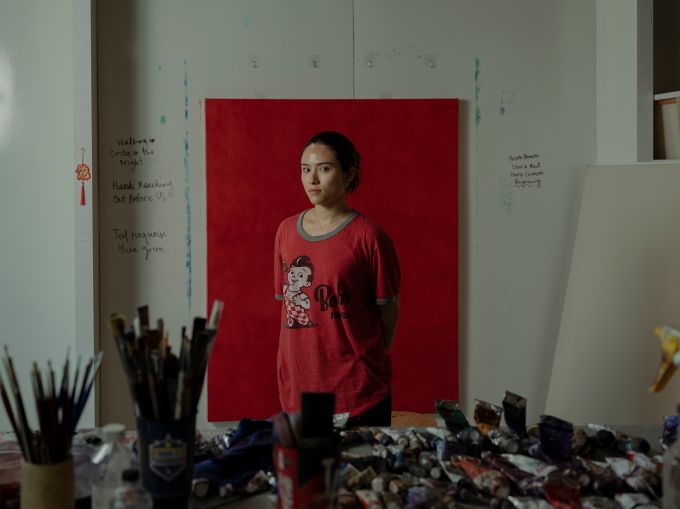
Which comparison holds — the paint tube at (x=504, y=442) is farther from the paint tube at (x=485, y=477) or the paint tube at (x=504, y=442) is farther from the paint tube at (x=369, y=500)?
the paint tube at (x=369, y=500)

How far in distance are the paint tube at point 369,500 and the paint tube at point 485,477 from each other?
22 centimetres

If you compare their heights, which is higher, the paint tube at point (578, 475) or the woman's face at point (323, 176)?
the woman's face at point (323, 176)

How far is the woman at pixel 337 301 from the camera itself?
2.61 meters

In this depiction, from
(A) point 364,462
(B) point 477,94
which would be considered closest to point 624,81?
(B) point 477,94

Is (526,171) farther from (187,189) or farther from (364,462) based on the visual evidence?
(364,462)

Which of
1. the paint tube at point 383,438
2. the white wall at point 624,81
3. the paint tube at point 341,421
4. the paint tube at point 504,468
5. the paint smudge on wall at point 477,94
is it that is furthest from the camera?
the paint smudge on wall at point 477,94

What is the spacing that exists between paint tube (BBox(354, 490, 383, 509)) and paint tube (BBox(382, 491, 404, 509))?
11 millimetres

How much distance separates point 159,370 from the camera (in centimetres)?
133

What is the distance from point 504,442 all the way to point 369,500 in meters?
0.44

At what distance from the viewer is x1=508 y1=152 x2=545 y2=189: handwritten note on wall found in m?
3.62

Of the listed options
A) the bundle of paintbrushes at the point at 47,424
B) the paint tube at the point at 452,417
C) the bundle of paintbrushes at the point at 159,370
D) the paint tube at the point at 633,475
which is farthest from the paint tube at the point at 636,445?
the bundle of paintbrushes at the point at 47,424

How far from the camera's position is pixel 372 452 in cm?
173

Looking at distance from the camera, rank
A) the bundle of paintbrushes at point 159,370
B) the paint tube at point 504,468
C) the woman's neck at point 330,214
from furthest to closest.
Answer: the woman's neck at point 330,214
the paint tube at point 504,468
the bundle of paintbrushes at point 159,370

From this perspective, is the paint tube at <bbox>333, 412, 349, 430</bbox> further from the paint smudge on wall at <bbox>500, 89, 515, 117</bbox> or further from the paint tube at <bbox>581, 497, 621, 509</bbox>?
the paint smudge on wall at <bbox>500, 89, 515, 117</bbox>
